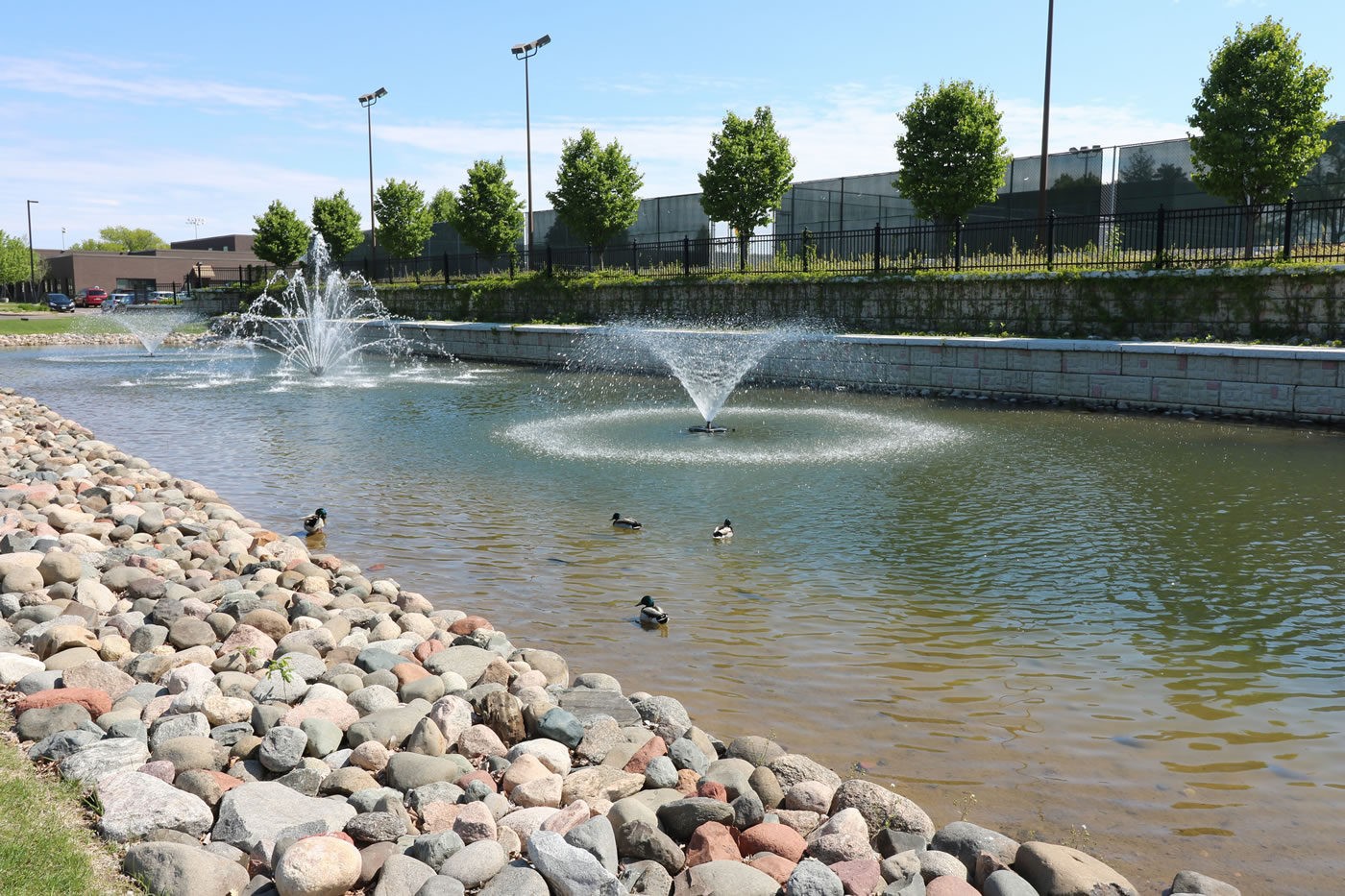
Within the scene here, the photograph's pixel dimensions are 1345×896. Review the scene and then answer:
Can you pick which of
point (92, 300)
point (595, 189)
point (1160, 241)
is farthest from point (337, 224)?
point (1160, 241)

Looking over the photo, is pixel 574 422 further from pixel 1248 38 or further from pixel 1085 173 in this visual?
pixel 1085 173

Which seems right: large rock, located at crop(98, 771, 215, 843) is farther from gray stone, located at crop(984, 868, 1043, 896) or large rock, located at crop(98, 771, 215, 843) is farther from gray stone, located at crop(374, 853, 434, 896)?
gray stone, located at crop(984, 868, 1043, 896)

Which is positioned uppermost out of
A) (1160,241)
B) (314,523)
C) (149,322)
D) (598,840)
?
(1160,241)

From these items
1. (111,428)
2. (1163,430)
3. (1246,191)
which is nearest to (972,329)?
(1246,191)

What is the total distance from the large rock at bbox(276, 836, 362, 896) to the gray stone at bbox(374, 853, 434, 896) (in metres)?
0.09

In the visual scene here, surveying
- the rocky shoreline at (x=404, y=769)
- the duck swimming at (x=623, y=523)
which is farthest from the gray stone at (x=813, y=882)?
the duck swimming at (x=623, y=523)

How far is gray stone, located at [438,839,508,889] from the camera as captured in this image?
3203 millimetres

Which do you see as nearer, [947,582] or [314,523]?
[947,582]

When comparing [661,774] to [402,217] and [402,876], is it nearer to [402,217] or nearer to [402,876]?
[402,876]

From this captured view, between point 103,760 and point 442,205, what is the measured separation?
180 ft

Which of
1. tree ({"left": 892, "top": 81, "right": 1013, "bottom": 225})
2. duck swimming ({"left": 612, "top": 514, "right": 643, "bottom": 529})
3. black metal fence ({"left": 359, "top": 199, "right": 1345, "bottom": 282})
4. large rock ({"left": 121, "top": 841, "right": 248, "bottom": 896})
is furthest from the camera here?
tree ({"left": 892, "top": 81, "right": 1013, "bottom": 225})

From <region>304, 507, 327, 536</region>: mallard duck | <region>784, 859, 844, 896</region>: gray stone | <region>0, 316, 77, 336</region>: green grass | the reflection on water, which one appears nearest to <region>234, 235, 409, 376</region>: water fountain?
<region>0, 316, 77, 336</region>: green grass

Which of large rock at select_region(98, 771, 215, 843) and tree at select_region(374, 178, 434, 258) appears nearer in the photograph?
large rock at select_region(98, 771, 215, 843)

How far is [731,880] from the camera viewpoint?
10.5 ft
